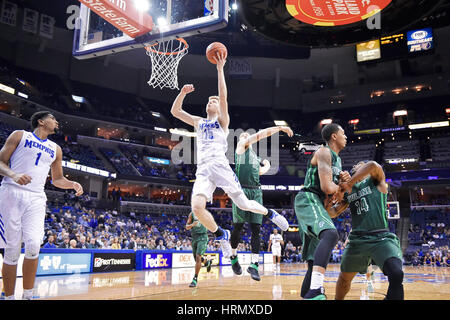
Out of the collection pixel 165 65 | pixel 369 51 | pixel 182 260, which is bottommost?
pixel 182 260

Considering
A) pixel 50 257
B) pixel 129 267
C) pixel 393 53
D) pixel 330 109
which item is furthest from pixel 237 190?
pixel 330 109

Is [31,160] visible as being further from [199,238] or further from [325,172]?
[199,238]

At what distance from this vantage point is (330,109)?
3919cm

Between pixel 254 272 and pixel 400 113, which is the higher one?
pixel 400 113

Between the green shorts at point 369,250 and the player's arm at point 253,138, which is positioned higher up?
the player's arm at point 253,138

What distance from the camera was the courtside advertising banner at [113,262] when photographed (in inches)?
504

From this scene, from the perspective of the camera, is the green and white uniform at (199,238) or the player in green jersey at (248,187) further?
the green and white uniform at (199,238)

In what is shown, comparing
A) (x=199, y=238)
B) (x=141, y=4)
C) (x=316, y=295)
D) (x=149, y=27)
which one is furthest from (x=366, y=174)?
(x=141, y=4)

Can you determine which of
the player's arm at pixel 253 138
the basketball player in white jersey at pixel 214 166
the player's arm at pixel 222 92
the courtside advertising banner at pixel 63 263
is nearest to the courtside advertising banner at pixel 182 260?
the courtside advertising banner at pixel 63 263

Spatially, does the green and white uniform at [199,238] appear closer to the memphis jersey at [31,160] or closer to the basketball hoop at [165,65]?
the memphis jersey at [31,160]

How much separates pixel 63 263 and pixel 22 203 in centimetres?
816

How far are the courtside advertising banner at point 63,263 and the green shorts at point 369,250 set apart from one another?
966 centimetres

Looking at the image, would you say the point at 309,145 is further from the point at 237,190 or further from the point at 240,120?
the point at 237,190

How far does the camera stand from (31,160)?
446cm
